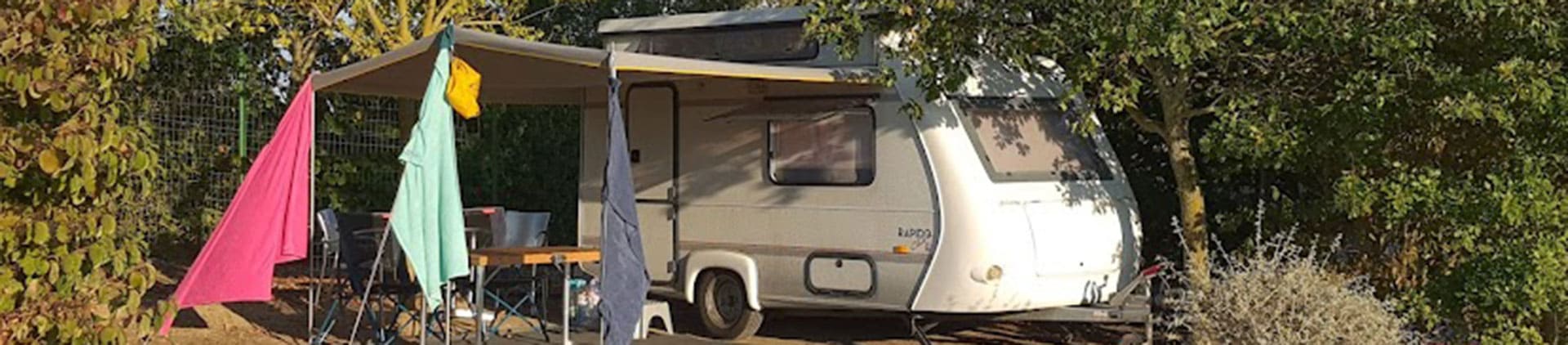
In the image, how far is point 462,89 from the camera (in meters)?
7.62

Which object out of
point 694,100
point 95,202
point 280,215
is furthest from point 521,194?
point 95,202

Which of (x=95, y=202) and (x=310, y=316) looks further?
(x=310, y=316)

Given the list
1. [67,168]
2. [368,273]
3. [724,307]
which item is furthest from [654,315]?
[67,168]

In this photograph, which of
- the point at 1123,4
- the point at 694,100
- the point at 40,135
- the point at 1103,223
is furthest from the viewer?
the point at 694,100

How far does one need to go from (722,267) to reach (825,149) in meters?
0.96

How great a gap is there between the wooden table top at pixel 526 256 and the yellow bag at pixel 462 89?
111 cm

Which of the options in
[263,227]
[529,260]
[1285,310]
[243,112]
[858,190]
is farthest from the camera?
[243,112]

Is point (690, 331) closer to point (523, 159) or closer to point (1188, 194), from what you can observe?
point (1188, 194)

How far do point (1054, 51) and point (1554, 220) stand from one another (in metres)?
2.42

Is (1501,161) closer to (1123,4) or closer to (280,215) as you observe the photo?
(1123,4)

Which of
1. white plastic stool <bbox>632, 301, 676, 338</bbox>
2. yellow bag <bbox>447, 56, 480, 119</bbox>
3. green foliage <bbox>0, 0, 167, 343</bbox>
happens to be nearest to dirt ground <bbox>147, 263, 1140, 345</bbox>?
white plastic stool <bbox>632, 301, 676, 338</bbox>

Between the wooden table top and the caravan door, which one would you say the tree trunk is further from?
the wooden table top

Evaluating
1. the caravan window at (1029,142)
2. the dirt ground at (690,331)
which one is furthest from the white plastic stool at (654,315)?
the caravan window at (1029,142)

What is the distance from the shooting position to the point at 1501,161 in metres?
Result: 8.36
